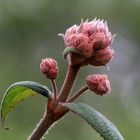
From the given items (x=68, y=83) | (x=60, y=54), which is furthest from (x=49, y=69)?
(x=60, y=54)

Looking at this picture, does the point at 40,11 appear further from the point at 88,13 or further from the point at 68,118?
the point at 68,118

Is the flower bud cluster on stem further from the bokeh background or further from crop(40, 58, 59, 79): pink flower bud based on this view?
the bokeh background

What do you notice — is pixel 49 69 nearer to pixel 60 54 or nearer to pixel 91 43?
pixel 91 43

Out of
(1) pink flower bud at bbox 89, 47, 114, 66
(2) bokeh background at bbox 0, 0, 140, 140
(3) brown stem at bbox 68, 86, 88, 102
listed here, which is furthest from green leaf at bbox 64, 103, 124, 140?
(2) bokeh background at bbox 0, 0, 140, 140

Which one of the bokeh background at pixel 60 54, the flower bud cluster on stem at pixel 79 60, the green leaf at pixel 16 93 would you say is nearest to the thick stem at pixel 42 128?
the flower bud cluster on stem at pixel 79 60

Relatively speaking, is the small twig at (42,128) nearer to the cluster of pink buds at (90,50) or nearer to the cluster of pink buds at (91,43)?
the cluster of pink buds at (90,50)

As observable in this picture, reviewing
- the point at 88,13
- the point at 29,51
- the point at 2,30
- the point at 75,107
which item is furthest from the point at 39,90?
the point at 88,13
